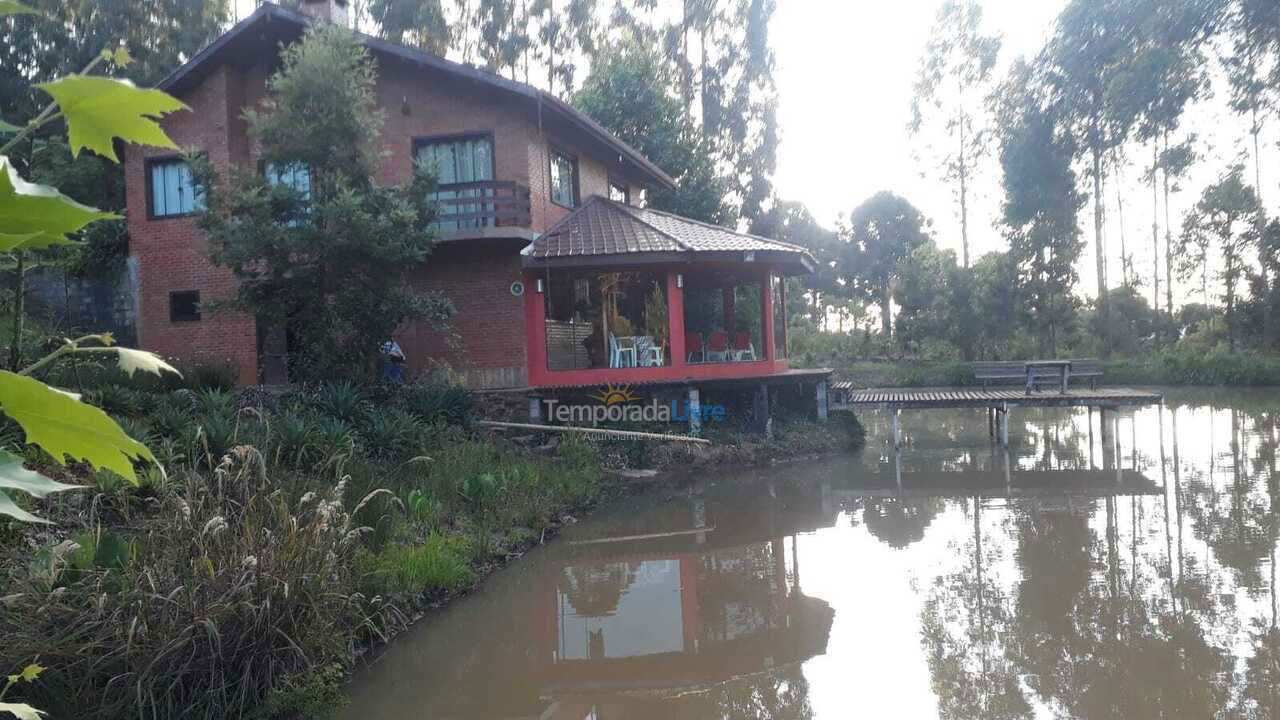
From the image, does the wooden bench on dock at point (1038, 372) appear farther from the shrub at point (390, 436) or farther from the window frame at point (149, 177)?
the window frame at point (149, 177)

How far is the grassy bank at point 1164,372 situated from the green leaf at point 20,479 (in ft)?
97.7

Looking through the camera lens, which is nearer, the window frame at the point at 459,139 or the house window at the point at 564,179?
the window frame at the point at 459,139

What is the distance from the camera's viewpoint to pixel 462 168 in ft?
51.8

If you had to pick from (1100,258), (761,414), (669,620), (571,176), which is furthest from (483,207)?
(1100,258)

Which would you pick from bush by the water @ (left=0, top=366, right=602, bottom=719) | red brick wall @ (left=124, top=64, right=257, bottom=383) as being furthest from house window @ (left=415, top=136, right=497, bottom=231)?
bush by the water @ (left=0, top=366, right=602, bottom=719)

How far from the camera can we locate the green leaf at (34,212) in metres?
0.70

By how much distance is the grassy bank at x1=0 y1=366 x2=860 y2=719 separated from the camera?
507cm

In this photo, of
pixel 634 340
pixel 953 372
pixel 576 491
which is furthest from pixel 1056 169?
pixel 576 491

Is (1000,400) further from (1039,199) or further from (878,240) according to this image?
(878,240)

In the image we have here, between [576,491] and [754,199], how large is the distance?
20389 mm

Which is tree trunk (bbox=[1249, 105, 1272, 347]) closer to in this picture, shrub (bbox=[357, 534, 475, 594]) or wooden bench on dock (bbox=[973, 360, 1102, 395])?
wooden bench on dock (bbox=[973, 360, 1102, 395])

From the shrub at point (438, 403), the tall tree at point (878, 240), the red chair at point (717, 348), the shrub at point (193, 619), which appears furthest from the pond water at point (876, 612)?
the tall tree at point (878, 240)

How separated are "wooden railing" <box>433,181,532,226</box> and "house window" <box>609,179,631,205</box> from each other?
6.14 m

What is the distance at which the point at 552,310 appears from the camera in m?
16.5
